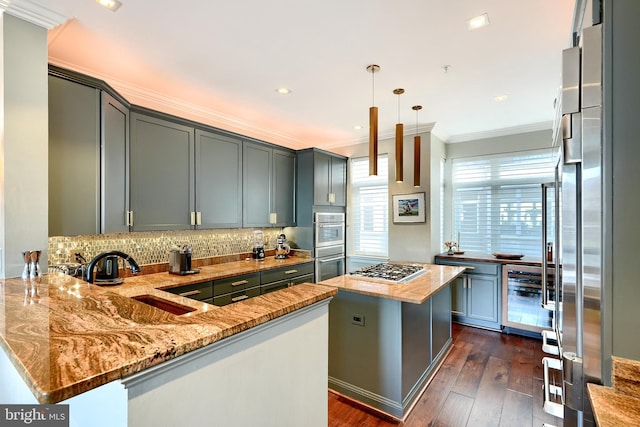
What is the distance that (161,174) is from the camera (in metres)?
2.91

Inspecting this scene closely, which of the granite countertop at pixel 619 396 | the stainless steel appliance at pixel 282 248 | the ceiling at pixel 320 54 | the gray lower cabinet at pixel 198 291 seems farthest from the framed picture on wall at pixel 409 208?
the granite countertop at pixel 619 396

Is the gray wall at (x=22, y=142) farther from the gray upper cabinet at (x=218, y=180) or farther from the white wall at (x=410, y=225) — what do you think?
the white wall at (x=410, y=225)

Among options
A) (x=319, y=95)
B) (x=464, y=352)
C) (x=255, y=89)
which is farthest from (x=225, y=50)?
(x=464, y=352)

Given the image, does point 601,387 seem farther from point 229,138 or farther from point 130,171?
point 229,138

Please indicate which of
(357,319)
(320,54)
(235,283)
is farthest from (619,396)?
(235,283)

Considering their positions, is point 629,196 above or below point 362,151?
below

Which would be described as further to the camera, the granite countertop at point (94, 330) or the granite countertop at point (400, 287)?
the granite countertop at point (400, 287)

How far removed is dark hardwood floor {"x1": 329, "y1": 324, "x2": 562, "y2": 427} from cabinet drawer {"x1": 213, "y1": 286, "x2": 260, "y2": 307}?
1325mm

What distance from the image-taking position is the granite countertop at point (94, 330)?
0.63 m

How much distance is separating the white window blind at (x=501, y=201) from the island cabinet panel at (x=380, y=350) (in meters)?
2.39

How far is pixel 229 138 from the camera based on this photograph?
11.7 feet

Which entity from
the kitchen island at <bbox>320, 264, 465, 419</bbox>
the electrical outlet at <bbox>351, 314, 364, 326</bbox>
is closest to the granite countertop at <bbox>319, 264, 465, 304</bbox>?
the kitchen island at <bbox>320, 264, 465, 419</bbox>

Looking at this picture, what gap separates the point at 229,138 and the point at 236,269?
5.05 ft

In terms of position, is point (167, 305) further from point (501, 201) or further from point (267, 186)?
point (501, 201)
